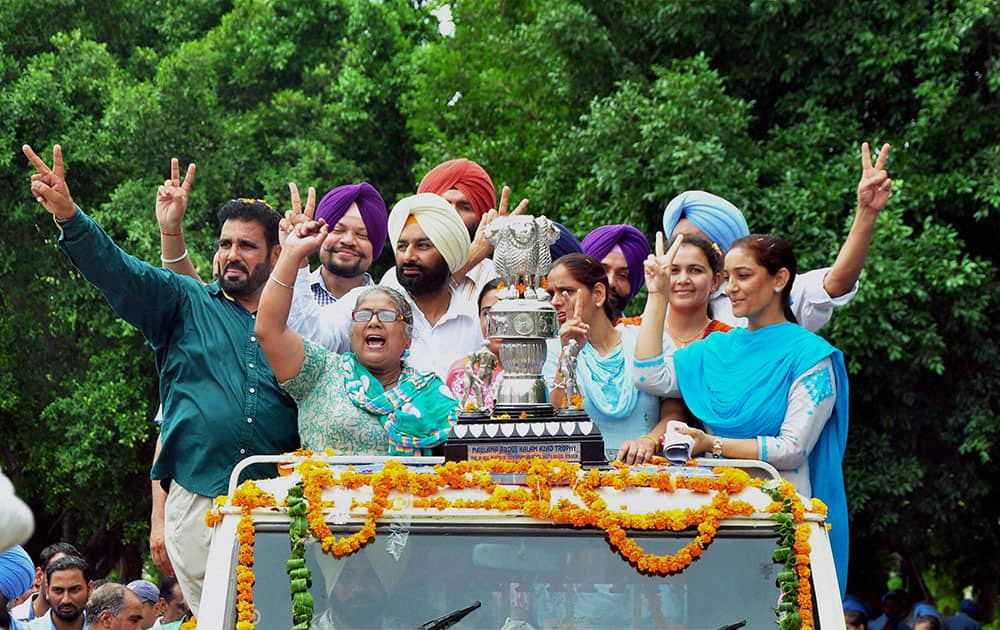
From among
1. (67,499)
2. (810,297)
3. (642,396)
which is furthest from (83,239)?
(67,499)

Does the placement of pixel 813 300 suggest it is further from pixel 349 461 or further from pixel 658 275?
pixel 349 461

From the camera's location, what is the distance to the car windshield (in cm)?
433

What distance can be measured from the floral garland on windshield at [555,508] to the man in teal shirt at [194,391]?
1.11m

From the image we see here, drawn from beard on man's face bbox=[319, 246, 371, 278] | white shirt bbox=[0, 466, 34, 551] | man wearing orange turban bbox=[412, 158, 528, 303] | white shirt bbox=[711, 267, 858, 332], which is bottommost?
white shirt bbox=[0, 466, 34, 551]

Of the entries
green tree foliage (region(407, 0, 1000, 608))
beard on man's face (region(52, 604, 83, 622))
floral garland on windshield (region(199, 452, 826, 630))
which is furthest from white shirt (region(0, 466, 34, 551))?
green tree foliage (region(407, 0, 1000, 608))

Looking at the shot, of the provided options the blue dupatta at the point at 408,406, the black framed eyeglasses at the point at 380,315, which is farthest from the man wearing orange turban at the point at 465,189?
the blue dupatta at the point at 408,406

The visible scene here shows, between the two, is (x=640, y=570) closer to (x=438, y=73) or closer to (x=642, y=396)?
(x=642, y=396)

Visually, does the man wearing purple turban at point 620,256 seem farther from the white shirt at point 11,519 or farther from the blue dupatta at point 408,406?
the white shirt at point 11,519

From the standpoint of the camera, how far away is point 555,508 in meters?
4.45

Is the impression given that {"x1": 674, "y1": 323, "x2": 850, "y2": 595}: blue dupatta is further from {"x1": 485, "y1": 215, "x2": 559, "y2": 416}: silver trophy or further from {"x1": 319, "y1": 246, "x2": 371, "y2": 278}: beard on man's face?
{"x1": 319, "y1": 246, "x2": 371, "y2": 278}: beard on man's face

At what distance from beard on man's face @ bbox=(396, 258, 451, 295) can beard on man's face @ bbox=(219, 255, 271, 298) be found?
2.36 ft

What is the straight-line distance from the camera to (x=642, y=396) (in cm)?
612

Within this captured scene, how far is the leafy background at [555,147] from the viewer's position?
12.7 m

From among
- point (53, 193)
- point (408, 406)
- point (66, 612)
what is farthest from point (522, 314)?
point (66, 612)
